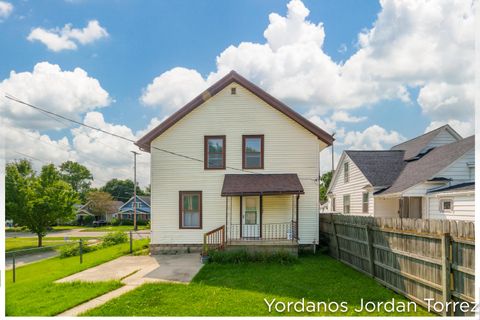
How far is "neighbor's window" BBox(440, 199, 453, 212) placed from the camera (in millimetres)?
10023

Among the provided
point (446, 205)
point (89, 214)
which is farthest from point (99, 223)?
point (446, 205)

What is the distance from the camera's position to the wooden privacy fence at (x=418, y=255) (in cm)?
397

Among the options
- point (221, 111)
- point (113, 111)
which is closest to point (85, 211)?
point (221, 111)

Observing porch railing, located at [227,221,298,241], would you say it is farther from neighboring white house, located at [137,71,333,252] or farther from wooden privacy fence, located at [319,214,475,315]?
wooden privacy fence, located at [319,214,475,315]

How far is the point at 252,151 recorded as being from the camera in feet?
33.7

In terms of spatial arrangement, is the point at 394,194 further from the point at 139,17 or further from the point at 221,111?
the point at 139,17

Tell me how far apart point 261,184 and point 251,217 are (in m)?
1.31

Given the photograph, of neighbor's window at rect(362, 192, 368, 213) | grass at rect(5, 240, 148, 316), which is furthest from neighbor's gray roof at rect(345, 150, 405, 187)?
grass at rect(5, 240, 148, 316)

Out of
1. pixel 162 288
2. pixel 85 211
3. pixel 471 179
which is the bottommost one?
pixel 85 211

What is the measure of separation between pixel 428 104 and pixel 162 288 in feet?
18.3

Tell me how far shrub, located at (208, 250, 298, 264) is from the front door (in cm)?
167

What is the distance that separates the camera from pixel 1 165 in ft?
11.8

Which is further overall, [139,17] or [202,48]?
[202,48]

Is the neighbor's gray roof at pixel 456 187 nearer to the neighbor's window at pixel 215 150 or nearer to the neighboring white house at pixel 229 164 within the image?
the neighboring white house at pixel 229 164
